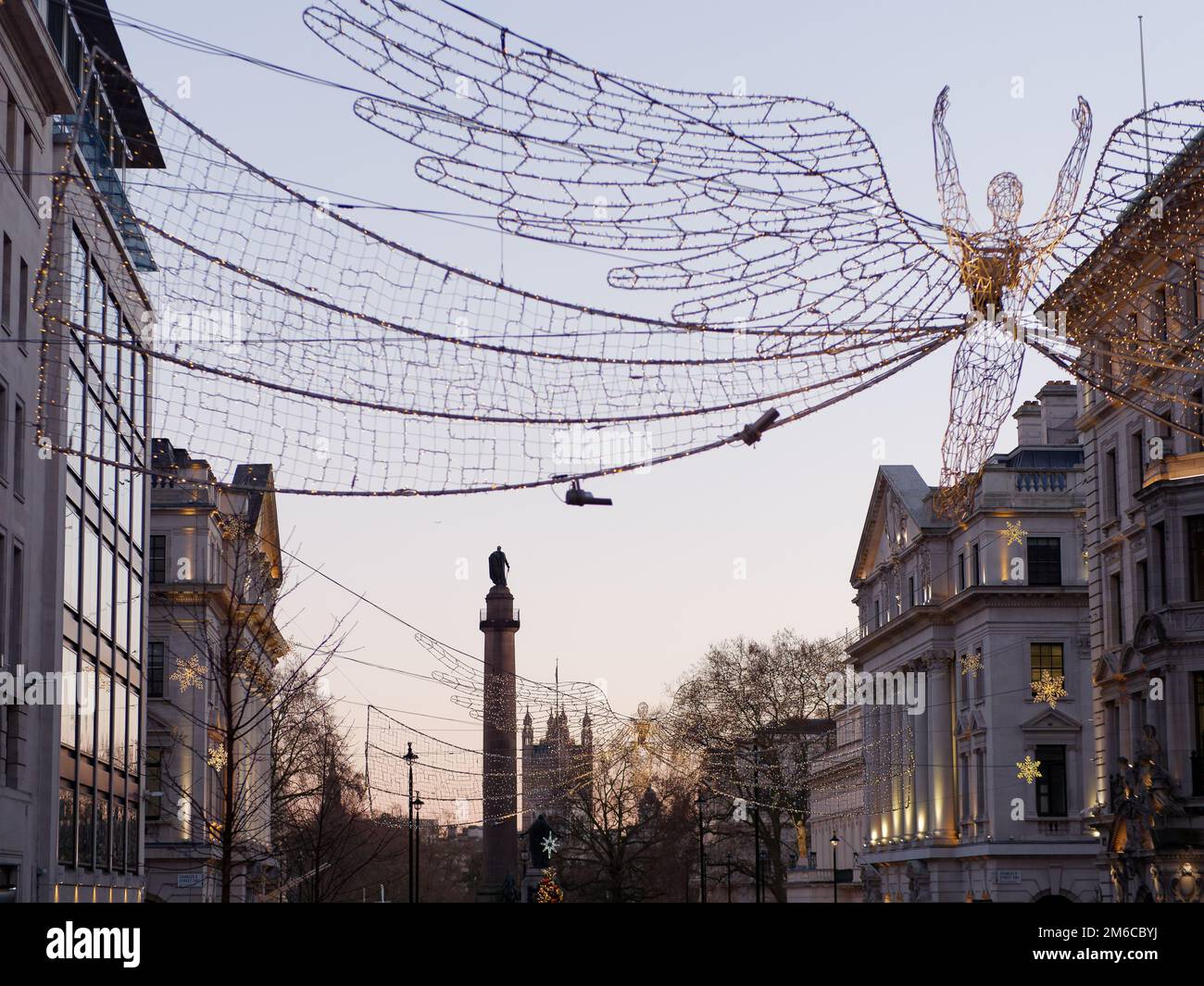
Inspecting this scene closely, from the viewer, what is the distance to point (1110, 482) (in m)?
49.9

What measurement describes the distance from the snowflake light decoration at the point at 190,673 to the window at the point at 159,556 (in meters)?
3.62

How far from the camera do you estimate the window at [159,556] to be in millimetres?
69312

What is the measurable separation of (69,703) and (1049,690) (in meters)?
41.0

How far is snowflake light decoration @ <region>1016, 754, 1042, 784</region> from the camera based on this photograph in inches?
2589

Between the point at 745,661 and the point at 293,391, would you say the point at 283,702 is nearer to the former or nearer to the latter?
the point at 293,391

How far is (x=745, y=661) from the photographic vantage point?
95.9 meters

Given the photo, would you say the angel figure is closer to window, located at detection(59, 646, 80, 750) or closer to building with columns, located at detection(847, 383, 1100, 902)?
window, located at detection(59, 646, 80, 750)

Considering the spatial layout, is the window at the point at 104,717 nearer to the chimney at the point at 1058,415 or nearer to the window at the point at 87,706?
the window at the point at 87,706

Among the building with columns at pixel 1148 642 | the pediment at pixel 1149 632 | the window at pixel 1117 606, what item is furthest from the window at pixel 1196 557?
the window at pixel 1117 606

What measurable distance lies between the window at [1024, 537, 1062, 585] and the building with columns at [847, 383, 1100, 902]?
5 centimetres

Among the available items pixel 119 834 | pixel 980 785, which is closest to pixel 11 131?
pixel 119 834

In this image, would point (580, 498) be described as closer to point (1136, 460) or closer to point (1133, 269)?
point (1133, 269)
